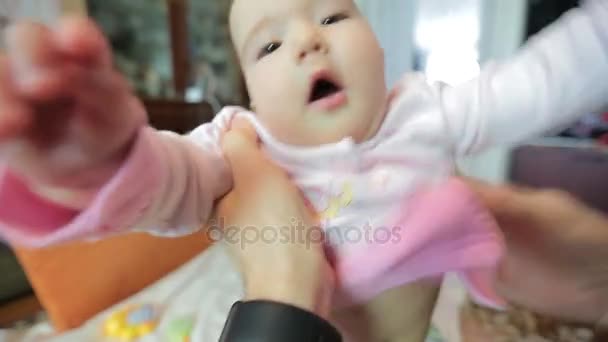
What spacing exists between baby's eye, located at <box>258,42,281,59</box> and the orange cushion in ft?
1.73

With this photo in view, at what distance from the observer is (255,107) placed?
398 mm

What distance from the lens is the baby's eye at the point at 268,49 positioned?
38cm

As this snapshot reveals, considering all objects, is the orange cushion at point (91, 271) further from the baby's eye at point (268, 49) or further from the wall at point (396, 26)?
the wall at point (396, 26)

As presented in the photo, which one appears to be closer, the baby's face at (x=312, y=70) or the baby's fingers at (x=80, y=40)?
the baby's fingers at (x=80, y=40)

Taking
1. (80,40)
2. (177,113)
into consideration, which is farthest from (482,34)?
(80,40)

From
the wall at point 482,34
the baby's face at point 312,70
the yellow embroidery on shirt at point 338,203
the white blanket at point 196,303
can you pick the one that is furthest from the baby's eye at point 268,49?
the wall at point 482,34

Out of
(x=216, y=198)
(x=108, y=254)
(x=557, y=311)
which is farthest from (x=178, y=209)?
(x=108, y=254)

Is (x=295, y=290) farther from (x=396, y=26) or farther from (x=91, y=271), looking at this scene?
(x=396, y=26)

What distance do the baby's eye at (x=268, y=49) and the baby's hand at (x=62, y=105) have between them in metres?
0.17

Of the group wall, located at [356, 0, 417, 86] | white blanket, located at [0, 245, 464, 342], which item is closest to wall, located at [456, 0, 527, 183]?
wall, located at [356, 0, 417, 86]

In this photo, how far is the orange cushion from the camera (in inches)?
30.0

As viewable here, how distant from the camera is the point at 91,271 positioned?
2.67 ft

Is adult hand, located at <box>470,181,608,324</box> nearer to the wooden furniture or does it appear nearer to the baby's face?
the baby's face

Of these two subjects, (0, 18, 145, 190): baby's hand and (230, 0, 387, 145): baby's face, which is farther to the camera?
A: (230, 0, 387, 145): baby's face
